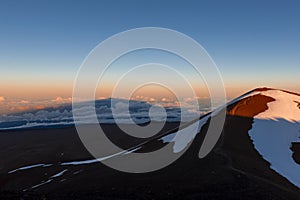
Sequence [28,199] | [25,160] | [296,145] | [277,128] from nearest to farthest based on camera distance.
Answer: [28,199] < [296,145] < [277,128] < [25,160]

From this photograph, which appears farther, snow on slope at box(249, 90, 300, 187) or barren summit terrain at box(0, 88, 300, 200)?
snow on slope at box(249, 90, 300, 187)

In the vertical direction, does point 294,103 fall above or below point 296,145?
above

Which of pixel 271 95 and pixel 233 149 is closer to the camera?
pixel 233 149

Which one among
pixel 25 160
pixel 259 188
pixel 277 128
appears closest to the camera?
pixel 259 188

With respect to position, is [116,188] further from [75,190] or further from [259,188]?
[259,188]

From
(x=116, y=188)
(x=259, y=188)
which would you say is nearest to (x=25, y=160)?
(x=116, y=188)

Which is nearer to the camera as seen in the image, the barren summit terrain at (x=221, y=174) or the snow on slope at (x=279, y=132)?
the barren summit terrain at (x=221, y=174)

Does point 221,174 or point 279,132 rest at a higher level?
point 279,132

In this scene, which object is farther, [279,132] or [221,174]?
[279,132]
